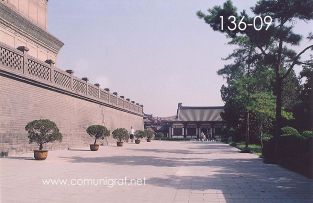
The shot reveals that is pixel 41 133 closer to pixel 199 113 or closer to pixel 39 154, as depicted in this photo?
pixel 39 154

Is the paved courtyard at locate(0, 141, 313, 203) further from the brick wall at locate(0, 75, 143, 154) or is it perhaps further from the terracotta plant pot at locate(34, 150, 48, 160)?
the brick wall at locate(0, 75, 143, 154)

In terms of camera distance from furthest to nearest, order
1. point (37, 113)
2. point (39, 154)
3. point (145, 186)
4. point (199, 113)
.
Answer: point (199, 113)
point (37, 113)
point (39, 154)
point (145, 186)

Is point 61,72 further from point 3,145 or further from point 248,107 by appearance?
point 248,107

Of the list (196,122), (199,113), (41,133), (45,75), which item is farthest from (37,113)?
(199,113)

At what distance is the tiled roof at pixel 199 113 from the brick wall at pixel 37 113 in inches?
1239

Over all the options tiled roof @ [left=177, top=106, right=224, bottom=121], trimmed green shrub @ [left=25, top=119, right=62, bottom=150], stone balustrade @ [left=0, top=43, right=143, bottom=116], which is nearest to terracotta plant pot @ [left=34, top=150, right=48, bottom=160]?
trimmed green shrub @ [left=25, top=119, right=62, bottom=150]

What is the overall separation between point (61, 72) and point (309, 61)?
1168 centimetres

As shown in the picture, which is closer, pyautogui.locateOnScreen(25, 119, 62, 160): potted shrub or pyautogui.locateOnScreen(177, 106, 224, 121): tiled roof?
pyautogui.locateOnScreen(25, 119, 62, 160): potted shrub

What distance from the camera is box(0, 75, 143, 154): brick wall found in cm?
1297

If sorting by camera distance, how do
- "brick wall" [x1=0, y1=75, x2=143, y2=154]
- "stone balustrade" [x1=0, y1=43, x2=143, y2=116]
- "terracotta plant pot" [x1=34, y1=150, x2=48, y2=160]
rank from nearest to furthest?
"terracotta plant pot" [x1=34, y1=150, x2=48, y2=160] → "brick wall" [x1=0, y1=75, x2=143, y2=154] → "stone balustrade" [x1=0, y1=43, x2=143, y2=116]

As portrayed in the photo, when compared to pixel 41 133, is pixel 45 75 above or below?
above

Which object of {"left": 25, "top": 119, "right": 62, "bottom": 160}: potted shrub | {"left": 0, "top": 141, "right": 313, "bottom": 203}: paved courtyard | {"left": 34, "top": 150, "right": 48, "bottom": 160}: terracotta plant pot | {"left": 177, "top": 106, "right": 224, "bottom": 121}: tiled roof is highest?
{"left": 177, "top": 106, "right": 224, "bottom": 121}: tiled roof

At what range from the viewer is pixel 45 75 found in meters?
17.0

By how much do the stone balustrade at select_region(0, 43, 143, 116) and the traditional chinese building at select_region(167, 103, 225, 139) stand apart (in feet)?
94.9
